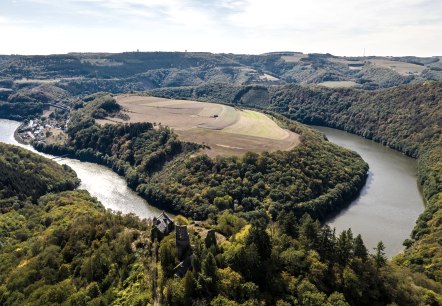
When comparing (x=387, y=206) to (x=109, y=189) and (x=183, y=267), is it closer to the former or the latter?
(x=183, y=267)

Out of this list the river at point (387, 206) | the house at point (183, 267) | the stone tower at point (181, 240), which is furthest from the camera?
the river at point (387, 206)

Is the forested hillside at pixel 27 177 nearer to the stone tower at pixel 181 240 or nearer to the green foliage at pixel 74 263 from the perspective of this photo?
the green foliage at pixel 74 263

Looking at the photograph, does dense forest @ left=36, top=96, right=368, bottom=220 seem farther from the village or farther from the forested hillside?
the village

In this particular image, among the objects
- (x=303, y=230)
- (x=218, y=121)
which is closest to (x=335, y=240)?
(x=303, y=230)

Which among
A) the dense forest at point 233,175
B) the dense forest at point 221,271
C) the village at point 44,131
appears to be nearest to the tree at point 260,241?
the dense forest at point 221,271

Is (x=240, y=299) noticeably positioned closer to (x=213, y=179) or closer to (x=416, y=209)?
(x=213, y=179)

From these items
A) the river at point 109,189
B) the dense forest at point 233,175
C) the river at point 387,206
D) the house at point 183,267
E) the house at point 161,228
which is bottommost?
the river at point 109,189

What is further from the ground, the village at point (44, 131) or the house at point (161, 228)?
the house at point (161, 228)
